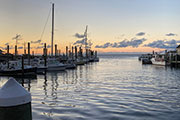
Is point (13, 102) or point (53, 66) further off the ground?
point (13, 102)

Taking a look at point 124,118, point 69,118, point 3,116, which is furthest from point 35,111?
point 3,116

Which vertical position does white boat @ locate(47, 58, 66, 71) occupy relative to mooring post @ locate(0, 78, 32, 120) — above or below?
below

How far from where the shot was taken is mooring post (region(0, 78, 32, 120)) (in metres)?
3.98

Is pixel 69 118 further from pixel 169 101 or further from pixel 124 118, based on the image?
pixel 169 101

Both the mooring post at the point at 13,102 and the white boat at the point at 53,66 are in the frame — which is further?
the white boat at the point at 53,66

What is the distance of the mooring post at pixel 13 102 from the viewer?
13.0 feet

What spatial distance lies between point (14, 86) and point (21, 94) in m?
0.24

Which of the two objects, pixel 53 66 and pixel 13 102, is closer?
pixel 13 102

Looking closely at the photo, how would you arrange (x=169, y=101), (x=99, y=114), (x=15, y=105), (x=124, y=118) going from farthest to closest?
(x=169, y=101) < (x=99, y=114) < (x=124, y=118) < (x=15, y=105)

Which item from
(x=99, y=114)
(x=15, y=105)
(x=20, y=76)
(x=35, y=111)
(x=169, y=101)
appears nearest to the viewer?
(x=15, y=105)

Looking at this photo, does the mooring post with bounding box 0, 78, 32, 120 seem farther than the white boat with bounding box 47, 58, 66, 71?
No

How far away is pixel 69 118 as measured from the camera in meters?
11.2

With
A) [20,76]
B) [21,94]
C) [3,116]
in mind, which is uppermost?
[21,94]

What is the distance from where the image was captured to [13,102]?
398 centimetres
